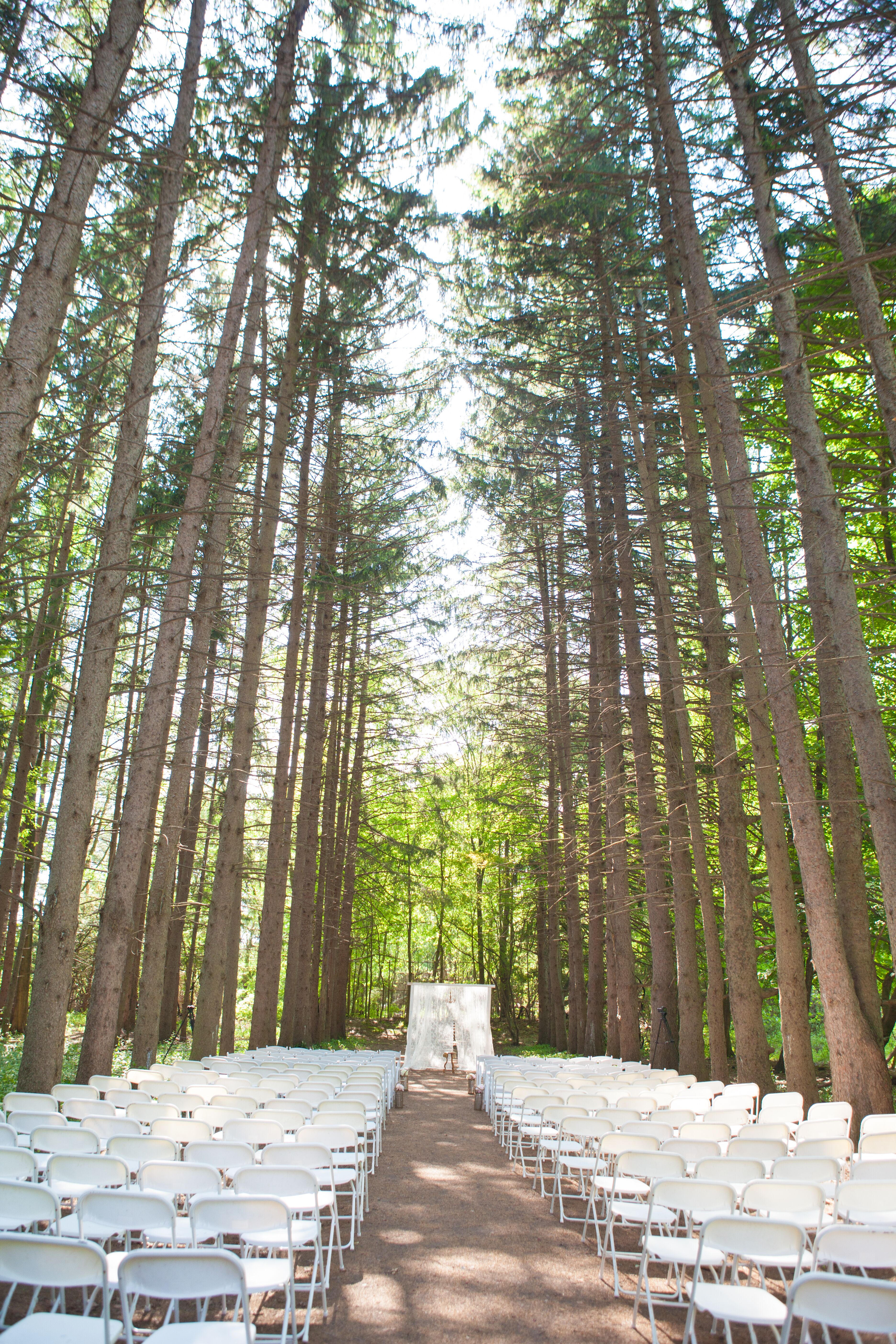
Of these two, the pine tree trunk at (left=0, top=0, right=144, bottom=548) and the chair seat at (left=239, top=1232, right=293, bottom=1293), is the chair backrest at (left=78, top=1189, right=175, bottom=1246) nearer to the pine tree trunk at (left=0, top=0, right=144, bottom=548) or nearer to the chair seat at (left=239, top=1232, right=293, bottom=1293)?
the chair seat at (left=239, top=1232, right=293, bottom=1293)

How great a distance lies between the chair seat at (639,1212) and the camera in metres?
4.52

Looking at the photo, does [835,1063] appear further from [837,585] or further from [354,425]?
[354,425]

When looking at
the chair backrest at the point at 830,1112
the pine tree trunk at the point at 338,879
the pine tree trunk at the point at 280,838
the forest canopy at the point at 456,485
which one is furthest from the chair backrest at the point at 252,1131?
the pine tree trunk at the point at 338,879

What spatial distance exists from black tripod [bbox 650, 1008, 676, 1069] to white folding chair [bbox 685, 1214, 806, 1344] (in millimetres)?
9709

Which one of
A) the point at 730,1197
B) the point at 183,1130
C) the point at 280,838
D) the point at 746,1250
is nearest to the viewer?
the point at 746,1250

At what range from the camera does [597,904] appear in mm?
16594

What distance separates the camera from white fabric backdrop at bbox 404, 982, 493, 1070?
1778cm

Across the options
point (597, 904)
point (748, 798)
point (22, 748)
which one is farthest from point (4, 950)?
point (748, 798)

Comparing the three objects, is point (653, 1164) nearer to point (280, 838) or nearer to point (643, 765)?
point (643, 765)

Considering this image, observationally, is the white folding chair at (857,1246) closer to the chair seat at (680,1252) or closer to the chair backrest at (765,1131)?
the chair seat at (680,1252)

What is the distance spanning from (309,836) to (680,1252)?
485 inches

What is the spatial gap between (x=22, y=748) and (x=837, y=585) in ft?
43.5

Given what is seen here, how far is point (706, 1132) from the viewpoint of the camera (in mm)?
4977

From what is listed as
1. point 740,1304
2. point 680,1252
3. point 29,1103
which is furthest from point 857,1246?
point 29,1103
